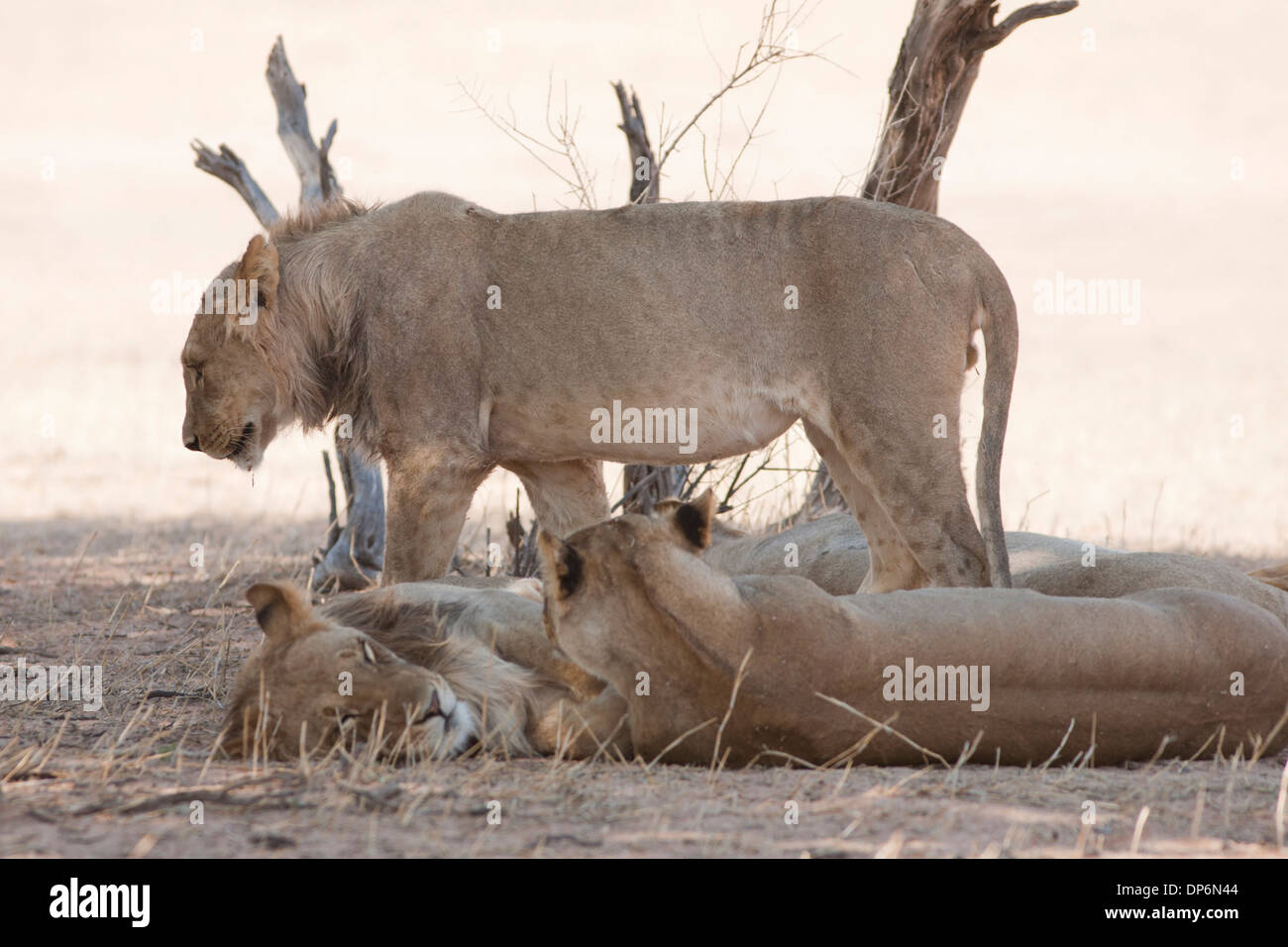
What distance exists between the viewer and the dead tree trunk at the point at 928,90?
840 centimetres

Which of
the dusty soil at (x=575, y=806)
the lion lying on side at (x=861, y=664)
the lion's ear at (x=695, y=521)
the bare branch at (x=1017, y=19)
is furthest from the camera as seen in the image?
the bare branch at (x=1017, y=19)

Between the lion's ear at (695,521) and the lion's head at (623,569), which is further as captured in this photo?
the lion's ear at (695,521)

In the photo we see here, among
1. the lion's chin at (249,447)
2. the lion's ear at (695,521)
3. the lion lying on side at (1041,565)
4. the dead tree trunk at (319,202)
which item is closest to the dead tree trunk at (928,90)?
the lion lying on side at (1041,565)

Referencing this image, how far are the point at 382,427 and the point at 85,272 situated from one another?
25636mm

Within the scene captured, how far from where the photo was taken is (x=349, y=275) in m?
6.55

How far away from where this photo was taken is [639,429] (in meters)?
6.43

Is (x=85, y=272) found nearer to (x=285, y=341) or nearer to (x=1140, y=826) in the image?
(x=285, y=341)

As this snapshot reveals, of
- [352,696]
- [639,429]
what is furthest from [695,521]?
[639,429]

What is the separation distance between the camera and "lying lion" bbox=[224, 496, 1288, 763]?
468 centimetres

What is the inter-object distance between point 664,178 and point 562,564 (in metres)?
15.3

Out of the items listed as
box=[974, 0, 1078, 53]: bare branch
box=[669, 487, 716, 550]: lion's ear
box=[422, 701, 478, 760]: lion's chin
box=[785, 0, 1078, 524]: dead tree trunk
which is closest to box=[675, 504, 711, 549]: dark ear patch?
box=[669, 487, 716, 550]: lion's ear

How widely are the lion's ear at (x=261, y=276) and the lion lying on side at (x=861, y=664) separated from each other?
2303 mm

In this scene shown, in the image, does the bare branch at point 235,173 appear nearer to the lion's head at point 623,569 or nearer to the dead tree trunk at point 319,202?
the dead tree trunk at point 319,202

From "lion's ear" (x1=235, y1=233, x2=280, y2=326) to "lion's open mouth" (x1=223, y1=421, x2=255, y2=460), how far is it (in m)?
0.48
